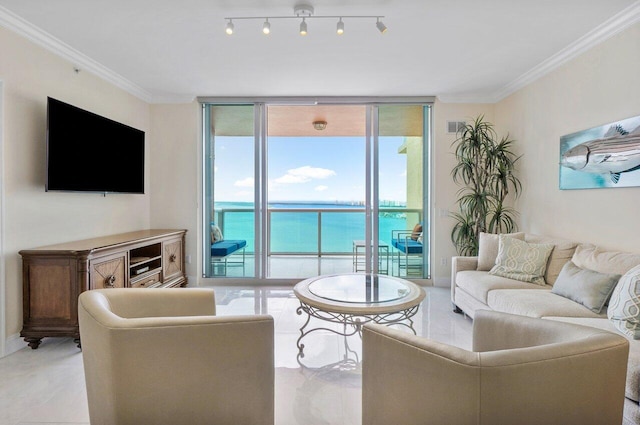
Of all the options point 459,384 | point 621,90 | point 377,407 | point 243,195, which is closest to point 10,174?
point 243,195

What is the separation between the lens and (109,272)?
2803mm

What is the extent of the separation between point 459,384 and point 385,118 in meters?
4.01

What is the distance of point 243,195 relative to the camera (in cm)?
452

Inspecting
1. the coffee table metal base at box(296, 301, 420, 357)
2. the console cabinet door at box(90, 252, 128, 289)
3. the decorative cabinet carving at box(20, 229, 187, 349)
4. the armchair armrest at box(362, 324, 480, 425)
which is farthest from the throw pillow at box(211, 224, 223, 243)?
the armchair armrest at box(362, 324, 480, 425)

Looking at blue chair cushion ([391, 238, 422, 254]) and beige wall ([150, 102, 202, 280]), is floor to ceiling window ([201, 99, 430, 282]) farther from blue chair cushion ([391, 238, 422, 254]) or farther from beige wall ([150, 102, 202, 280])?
beige wall ([150, 102, 202, 280])

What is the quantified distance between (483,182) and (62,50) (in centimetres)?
485

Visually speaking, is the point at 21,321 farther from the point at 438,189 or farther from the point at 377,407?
the point at 438,189

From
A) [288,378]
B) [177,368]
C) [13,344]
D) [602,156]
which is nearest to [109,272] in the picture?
[13,344]

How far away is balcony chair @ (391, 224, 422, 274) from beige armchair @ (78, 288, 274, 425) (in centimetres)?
346

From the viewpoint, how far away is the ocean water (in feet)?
14.9

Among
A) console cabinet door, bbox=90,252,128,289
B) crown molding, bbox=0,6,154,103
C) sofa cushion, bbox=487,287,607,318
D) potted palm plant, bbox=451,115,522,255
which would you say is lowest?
sofa cushion, bbox=487,287,607,318

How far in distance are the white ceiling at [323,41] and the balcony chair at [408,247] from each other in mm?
1939

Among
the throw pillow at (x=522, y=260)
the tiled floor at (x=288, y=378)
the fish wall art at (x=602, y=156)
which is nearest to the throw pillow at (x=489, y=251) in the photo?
the throw pillow at (x=522, y=260)

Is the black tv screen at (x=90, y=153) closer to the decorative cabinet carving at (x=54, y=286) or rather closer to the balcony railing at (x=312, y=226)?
the decorative cabinet carving at (x=54, y=286)
